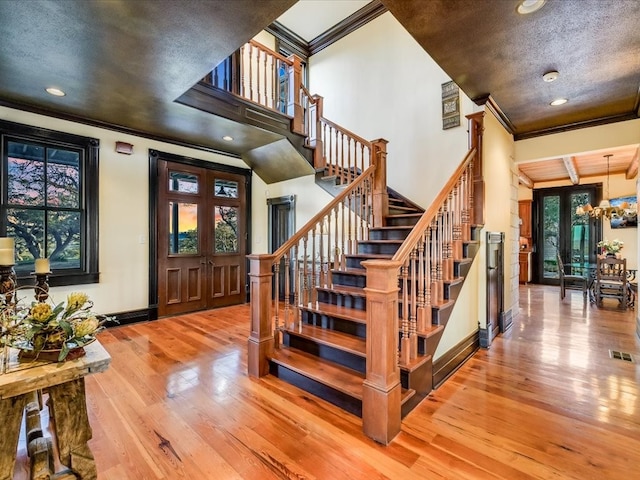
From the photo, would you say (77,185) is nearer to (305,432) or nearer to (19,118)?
(19,118)

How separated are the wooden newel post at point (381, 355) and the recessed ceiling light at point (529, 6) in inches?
71.6

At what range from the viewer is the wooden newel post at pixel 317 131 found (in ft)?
16.3

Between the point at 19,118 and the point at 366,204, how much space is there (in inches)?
166

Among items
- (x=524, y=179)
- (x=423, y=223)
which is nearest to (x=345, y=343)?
(x=423, y=223)

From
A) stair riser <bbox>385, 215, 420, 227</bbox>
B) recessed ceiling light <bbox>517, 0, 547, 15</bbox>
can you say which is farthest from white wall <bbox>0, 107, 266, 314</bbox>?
recessed ceiling light <bbox>517, 0, 547, 15</bbox>

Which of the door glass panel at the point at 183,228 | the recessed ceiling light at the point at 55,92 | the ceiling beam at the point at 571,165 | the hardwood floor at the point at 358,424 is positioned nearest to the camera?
the hardwood floor at the point at 358,424

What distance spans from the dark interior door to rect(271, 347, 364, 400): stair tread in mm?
7730

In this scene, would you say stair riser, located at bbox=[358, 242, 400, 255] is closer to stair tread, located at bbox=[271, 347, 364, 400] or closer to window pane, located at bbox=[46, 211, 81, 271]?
stair tread, located at bbox=[271, 347, 364, 400]

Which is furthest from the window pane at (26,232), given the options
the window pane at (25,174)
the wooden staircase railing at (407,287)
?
the wooden staircase railing at (407,287)

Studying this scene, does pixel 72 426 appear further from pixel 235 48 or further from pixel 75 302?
pixel 235 48

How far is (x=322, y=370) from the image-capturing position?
2.53m

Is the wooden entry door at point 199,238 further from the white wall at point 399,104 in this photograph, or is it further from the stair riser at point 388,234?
the stair riser at point 388,234

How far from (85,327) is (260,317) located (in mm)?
1437

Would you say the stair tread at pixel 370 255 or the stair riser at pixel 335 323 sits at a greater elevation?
the stair tread at pixel 370 255
